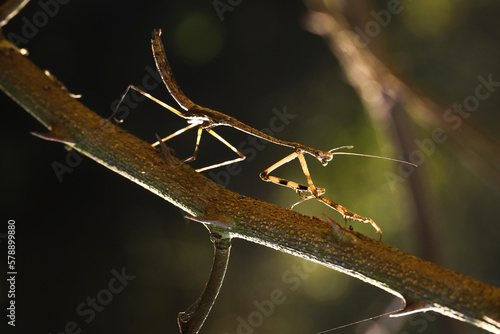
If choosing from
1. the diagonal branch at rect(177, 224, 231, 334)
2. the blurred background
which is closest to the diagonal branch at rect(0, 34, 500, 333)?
the diagonal branch at rect(177, 224, 231, 334)

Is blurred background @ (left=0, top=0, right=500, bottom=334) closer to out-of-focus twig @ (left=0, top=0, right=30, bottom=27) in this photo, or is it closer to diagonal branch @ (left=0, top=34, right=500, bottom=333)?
diagonal branch @ (left=0, top=34, right=500, bottom=333)

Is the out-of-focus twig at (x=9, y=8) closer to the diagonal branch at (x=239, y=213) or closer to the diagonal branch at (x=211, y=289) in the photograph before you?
the diagonal branch at (x=239, y=213)

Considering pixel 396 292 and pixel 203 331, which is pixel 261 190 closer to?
pixel 203 331

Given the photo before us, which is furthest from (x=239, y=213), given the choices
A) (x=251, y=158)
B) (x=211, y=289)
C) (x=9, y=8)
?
(x=251, y=158)

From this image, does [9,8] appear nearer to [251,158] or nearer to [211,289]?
[211,289]

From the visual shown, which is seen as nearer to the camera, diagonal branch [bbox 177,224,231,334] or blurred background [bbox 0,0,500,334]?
diagonal branch [bbox 177,224,231,334]

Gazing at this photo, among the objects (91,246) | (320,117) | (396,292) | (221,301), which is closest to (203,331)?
(221,301)
